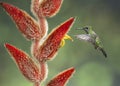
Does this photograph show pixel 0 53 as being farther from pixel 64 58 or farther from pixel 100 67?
pixel 100 67

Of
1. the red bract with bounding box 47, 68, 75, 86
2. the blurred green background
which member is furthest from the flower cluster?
the blurred green background

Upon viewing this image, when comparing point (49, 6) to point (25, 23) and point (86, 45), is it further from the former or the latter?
point (86, 45)

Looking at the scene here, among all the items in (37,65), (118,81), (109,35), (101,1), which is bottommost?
(118,81)

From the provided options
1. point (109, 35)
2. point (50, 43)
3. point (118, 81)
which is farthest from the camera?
point (109, 35)

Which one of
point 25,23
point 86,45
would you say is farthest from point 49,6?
point 86,45

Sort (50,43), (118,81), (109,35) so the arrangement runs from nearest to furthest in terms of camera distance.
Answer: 1. (50,43)
2. (118,81)
3. (109,35)

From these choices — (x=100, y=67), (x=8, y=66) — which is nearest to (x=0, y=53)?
(x=8, y=66)

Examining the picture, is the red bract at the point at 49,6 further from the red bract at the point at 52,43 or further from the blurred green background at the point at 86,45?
the blurred green background at the point at 86,45

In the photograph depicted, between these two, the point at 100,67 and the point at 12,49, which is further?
the point at 100,67
